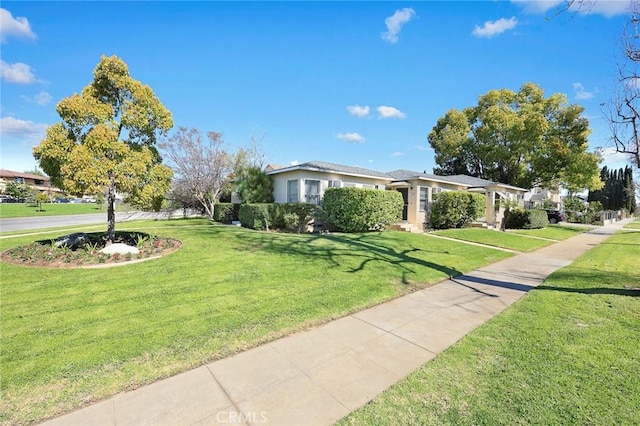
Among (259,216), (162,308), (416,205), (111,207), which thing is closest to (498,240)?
(416,205)

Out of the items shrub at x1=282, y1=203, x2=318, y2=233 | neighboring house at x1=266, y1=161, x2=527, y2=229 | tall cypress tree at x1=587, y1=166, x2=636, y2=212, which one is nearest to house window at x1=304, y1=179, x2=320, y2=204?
neighboring house at x1=266, y1=161, x2=527, y2=229

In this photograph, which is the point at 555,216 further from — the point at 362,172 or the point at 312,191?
the point at 312,191

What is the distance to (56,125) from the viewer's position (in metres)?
7.20

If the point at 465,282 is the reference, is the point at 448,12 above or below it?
above

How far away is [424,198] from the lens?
18.1 meters

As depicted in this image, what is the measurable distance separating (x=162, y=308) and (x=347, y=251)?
5700mm

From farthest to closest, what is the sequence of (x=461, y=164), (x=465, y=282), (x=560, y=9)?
(x=461, y=164), (x=465, y=282), (x=560, y=9)

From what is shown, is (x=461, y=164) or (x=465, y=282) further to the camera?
(x=461, y=164)

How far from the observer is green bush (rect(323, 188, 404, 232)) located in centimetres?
1328

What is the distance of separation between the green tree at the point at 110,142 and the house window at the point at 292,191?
776 centimetres

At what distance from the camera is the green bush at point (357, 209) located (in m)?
13.3

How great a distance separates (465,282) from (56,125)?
1131 cm

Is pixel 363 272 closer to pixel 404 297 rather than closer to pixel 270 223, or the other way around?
pixel 404 297

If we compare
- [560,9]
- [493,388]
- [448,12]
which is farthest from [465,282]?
[448,12]
